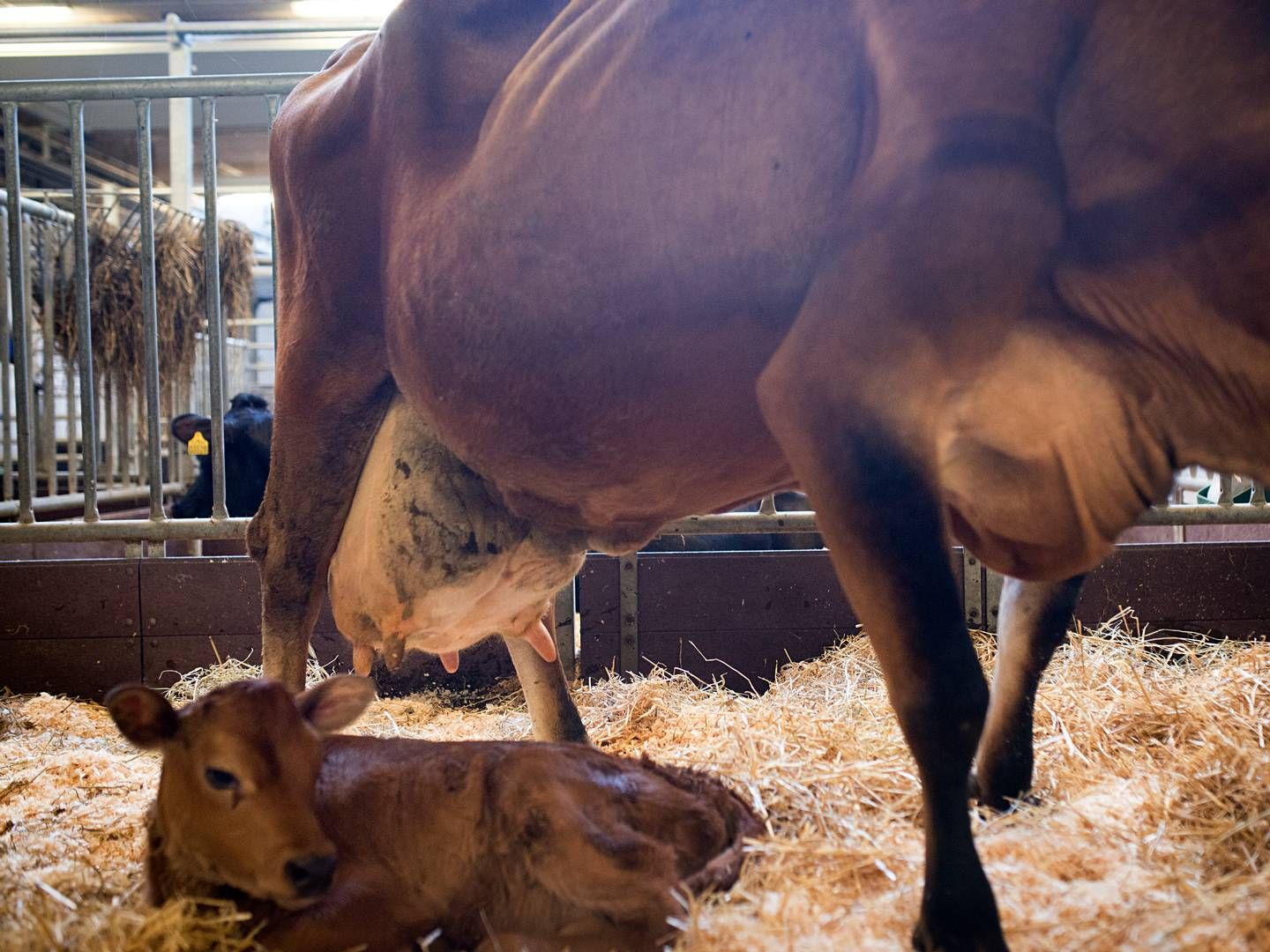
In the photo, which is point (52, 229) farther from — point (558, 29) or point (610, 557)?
point (558, 29)

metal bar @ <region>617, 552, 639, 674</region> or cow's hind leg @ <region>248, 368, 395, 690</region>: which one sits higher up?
cow's hind leg @ <region>248, 368, 395, 690</region>

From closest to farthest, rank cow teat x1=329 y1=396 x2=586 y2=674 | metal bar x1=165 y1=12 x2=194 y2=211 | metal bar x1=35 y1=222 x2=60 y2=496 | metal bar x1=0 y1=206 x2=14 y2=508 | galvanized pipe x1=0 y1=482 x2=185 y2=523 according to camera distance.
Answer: cow teat x1=329 y1=396 x2=586 y2=674, galvanized pipe x1=0 y1=482 x2=185 y2=523, metal bar x1=0 y1=206 x2=14 y2=508, metal bar x1=35 y1=222 x2=60 y2=496, metal bar x1=165 y1=12 x2=194 y2=211

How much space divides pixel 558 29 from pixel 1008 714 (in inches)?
66.9

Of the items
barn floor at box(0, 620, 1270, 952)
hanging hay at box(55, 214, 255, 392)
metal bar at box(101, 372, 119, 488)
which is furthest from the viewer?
metal bar at box(101, 372, 119, 488)

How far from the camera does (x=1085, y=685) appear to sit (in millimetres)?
3098

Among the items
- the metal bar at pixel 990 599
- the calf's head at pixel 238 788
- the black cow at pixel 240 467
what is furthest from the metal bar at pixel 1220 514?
the black cow at pixel 240 467

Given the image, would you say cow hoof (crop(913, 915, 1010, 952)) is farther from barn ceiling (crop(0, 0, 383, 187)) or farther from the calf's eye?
barn ceiling (crop(0, 0, 383, 187))

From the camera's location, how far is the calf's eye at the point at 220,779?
1781mm

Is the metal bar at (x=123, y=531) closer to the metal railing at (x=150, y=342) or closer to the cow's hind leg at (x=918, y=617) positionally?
the metal railing at (x=150, y=342)

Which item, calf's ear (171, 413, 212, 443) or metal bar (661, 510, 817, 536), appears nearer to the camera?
metal bar (661, 510, 817, 536)

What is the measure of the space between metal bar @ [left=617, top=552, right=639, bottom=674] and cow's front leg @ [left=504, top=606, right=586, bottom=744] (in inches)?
34.5

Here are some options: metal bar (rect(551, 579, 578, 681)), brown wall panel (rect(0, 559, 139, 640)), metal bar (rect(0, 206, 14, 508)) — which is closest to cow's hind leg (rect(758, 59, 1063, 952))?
metal bar (rect(551, 579, 578, 681))

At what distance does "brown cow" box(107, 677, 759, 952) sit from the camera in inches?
68.9

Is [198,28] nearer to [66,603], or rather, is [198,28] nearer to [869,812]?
[66,603]
